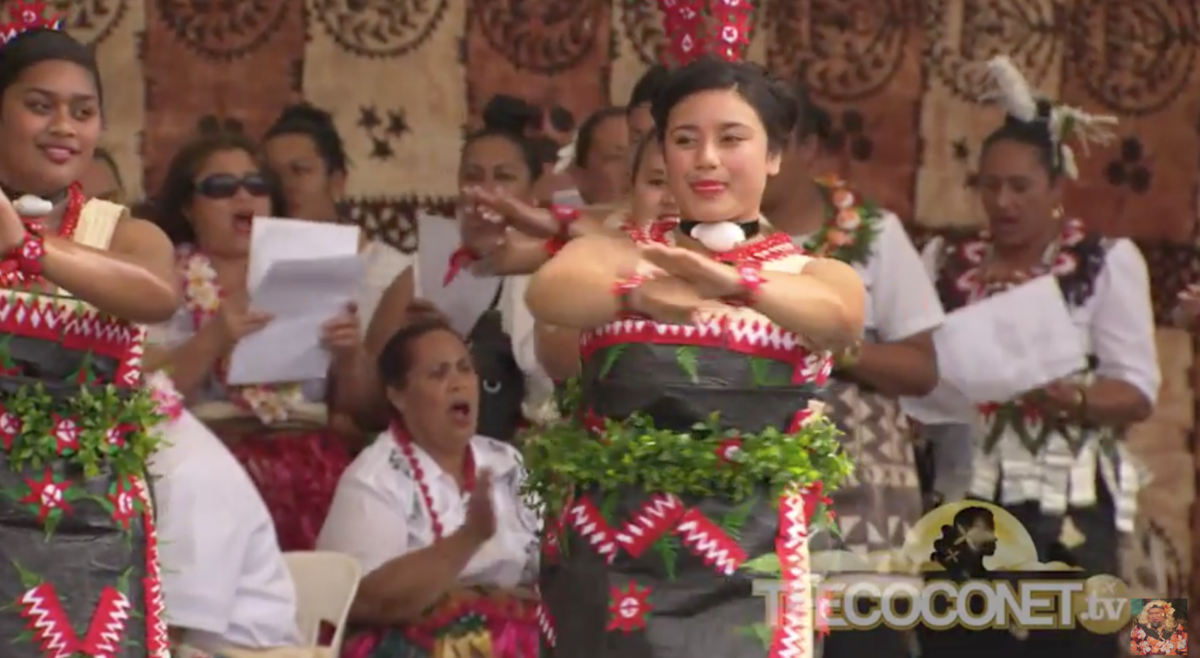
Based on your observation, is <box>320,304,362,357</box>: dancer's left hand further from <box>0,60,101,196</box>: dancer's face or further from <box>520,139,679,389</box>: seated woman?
<box>0,60,101,196</box>: dancer's face

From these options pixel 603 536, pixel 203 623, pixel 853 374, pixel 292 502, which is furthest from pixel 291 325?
pixel 603 536

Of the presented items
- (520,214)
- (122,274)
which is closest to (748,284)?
(520,214)

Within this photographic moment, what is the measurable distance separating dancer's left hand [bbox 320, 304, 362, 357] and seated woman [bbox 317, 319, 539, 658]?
0.28ft

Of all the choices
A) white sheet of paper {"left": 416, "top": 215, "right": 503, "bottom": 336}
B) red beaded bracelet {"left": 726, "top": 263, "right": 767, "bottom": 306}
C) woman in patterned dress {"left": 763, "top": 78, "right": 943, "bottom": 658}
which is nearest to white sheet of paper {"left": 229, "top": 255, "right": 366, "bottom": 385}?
white sheet of paper {"left": 416, "top": 215, "right": 503, "bottom": 336}

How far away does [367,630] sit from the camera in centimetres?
519

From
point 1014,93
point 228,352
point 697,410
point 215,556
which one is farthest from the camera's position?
point 1014,93

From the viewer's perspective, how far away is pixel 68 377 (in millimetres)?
3959

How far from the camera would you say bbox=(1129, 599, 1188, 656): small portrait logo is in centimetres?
532

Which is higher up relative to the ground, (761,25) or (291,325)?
(761,25)

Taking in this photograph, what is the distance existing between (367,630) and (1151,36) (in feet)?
9.03

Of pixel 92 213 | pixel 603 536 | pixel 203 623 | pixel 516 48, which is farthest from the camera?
pixel 516 48

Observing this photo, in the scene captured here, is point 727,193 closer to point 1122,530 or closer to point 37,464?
point 37,464

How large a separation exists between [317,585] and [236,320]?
1.88ft

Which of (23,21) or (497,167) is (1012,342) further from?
(23,21)
